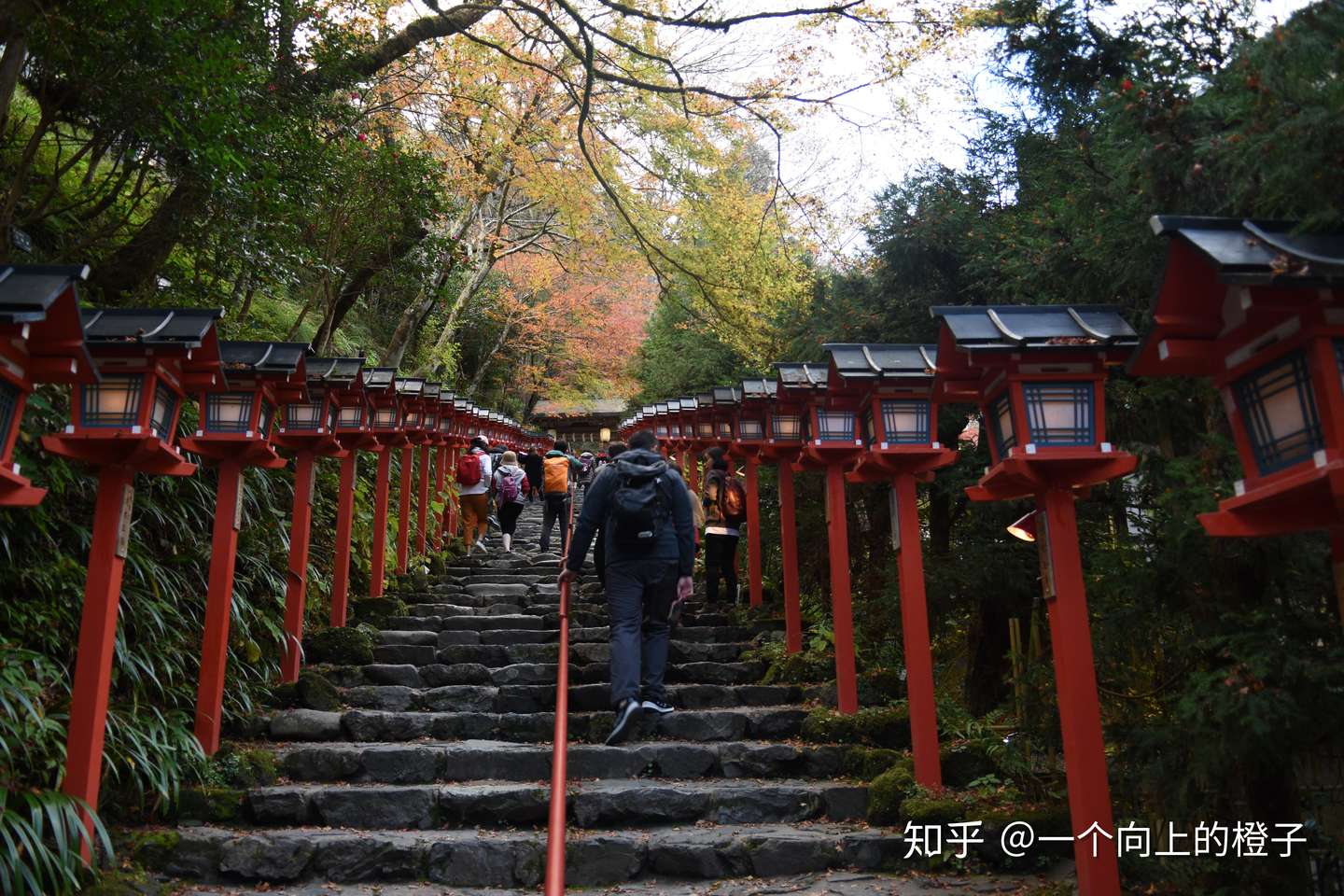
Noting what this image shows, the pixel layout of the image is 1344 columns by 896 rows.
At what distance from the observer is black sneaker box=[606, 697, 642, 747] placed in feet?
22.5

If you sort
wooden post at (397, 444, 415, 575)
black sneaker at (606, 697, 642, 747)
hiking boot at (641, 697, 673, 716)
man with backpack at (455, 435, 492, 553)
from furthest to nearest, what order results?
1. man with backpack at (455, 435, 492, 553)
2. wooden post at (397, 444, 415, 575)
3. hiking boot at (641, 697, 673, 716)
4. black sneaker at (606, 697, 642, 747)

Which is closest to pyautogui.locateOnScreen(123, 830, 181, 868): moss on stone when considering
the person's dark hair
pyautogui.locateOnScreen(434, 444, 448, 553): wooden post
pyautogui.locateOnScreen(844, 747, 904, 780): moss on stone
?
the person's dark hair

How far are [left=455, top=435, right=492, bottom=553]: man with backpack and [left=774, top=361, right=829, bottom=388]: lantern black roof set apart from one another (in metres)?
7.24

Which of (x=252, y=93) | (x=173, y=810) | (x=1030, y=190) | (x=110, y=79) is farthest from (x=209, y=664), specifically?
(x=1030, y=190)

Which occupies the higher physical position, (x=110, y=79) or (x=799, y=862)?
(x=110, y=79)

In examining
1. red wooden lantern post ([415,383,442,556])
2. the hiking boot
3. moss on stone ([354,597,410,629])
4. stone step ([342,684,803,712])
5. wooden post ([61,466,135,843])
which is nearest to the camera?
wooden post ([61,466,135,843])

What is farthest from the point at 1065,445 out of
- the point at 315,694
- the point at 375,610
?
the point at 375,610

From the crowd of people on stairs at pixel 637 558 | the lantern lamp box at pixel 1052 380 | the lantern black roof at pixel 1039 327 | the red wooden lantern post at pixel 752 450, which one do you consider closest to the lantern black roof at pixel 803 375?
the crowd of people on stairs at pixel 637 558

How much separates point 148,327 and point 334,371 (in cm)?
337

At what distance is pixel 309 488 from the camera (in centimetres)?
851

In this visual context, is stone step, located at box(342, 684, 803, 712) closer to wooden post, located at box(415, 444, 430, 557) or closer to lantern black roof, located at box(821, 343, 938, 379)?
lantern black roof, located at box(821, 343, 938, 379)

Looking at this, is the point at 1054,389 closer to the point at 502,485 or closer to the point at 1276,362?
the point at 1276,362

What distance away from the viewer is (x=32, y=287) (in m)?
3.74

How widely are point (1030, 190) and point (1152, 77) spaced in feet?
9.42
